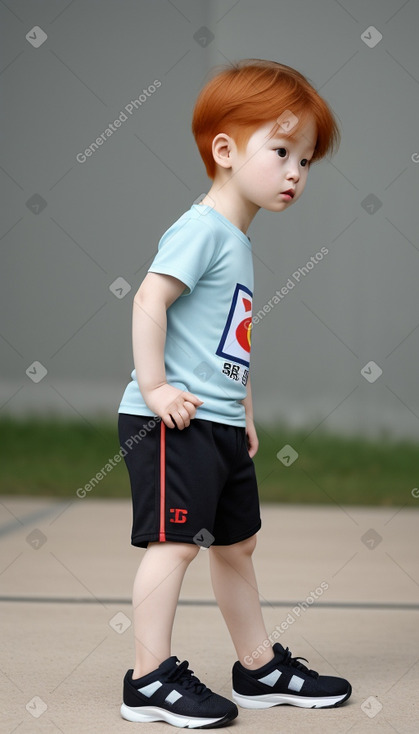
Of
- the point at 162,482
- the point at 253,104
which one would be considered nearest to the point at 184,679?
the point at 162,482

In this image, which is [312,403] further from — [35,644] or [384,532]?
[35,644]

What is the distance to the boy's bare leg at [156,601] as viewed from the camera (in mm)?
1521

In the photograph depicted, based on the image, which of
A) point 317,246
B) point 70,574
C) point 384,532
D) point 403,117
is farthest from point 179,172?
point 70,574

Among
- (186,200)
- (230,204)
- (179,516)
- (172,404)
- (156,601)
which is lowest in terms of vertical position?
(156,601)

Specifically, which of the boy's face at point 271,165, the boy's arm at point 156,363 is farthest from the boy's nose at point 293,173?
the boy's arm at point 156,363

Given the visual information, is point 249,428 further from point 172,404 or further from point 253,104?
point 253,104

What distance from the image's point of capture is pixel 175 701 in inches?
59.1

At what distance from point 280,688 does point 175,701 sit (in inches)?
9.4

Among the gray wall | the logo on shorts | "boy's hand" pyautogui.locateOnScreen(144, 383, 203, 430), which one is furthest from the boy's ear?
the gray wall

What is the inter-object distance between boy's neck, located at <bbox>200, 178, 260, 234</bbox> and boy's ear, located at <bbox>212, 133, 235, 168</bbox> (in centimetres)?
4

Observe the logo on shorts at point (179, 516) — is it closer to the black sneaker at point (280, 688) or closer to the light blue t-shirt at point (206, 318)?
the light blue t-shirt at point (206, 318)

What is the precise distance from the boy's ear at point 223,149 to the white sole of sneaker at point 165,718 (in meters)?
0.89

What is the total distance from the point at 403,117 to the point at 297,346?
1294 mm

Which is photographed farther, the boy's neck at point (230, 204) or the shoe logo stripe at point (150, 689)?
the boy's neck at point (230, 204)
